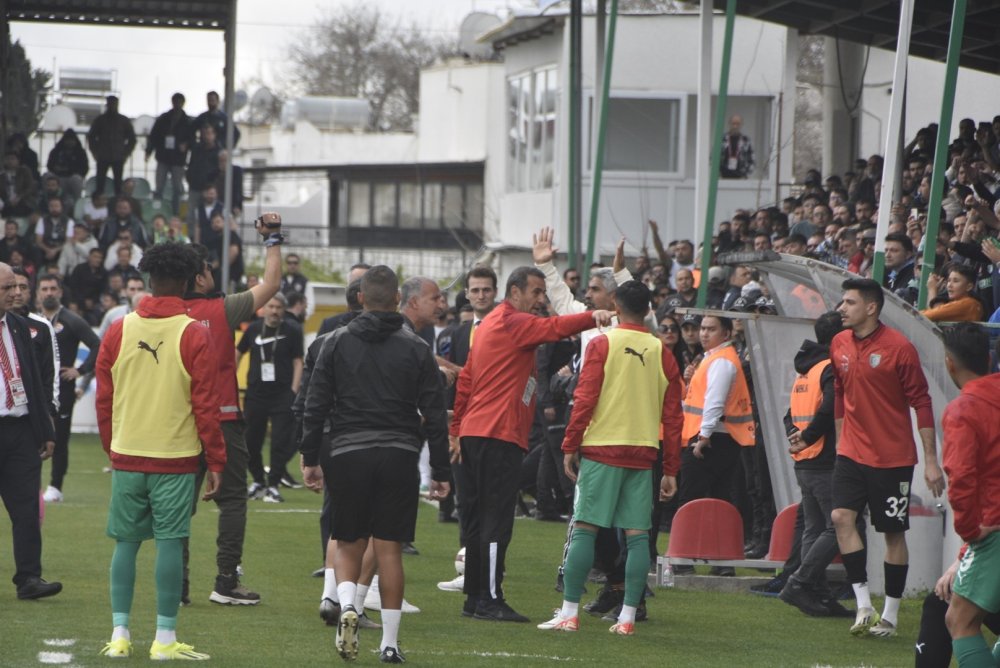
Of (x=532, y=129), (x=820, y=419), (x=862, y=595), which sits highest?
(x=532, y=129)

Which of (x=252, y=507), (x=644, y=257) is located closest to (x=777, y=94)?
(x=644, y=257)

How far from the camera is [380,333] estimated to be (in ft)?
26.0

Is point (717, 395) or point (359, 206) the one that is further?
point (359, 206)

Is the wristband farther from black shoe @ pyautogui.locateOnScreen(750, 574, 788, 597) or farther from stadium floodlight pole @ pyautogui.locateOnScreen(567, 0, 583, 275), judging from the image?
stadium floodlight pole @ pyautogui.locateOnScreen(567, 0, 583, 275)

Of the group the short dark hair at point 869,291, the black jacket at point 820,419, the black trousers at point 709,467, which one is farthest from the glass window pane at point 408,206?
the short dark hair at point 869,291

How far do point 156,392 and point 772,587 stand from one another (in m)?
4.95

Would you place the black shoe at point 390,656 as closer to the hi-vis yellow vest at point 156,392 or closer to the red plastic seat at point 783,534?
the hi-vis yellow vest at point 156,392

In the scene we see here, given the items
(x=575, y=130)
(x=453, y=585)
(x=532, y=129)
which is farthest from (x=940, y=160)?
(x=532, y=129)

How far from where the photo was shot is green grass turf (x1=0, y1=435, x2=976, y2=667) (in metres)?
8.06

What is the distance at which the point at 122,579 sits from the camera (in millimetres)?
7695

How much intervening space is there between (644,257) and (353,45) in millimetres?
51843

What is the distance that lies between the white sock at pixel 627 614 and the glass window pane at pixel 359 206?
44.7m

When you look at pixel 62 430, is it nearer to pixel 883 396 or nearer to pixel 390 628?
pixel 390 628

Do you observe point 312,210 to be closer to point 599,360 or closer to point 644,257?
point 644,257
